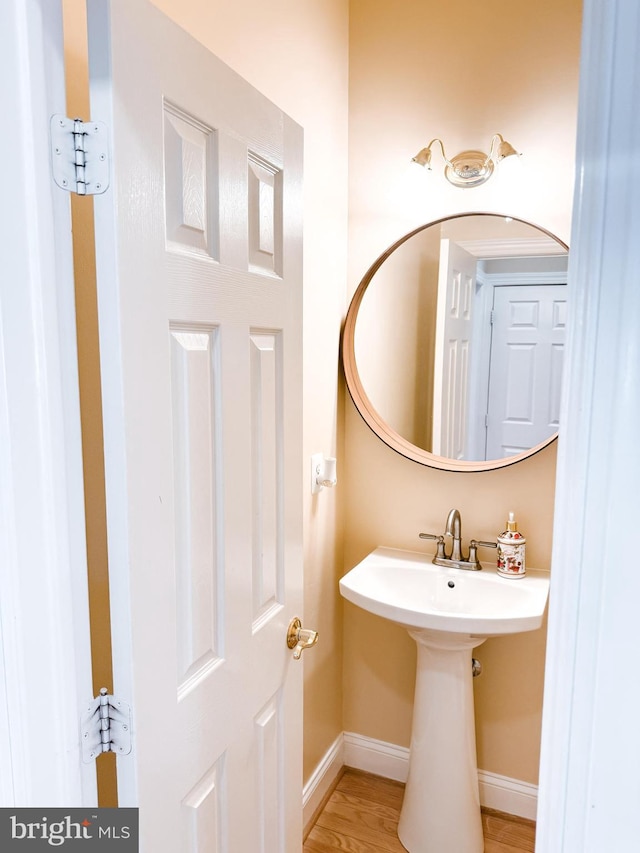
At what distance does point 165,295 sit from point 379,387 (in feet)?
4.22

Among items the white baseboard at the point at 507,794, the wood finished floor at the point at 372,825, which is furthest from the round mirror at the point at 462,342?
the wood finished floor at the point at 372,825

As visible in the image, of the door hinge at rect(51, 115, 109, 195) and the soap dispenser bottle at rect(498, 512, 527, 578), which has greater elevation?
the door hinge at rect(51, 115, 109, 195)

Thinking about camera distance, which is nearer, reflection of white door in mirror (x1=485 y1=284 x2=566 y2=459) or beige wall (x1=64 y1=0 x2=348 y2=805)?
beige wall (x1=64 y1=0 x2=348 y2=805)

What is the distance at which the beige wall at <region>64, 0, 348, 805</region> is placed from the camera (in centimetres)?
141

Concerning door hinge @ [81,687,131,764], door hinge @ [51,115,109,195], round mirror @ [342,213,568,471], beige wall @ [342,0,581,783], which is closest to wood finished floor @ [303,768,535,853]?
beige wall @ [342,0,581,783]

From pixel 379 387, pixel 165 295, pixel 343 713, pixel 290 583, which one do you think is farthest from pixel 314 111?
pixel 343 713

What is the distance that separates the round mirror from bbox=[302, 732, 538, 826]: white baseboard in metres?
1.05

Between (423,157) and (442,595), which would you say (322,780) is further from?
(423,157)

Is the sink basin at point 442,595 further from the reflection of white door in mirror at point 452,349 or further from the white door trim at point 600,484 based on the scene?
the white door trim at point 600,484

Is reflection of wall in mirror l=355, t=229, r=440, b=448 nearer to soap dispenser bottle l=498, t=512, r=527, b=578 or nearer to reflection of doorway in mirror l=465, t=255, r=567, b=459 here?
reflection of doorway in mirror l=465, t=255, r=567, b=459

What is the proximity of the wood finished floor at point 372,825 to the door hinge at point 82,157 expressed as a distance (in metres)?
1.96

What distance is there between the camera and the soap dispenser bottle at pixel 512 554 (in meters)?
1.89

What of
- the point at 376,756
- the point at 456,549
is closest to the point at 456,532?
the point at 456,549

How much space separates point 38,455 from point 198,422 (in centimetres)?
27
